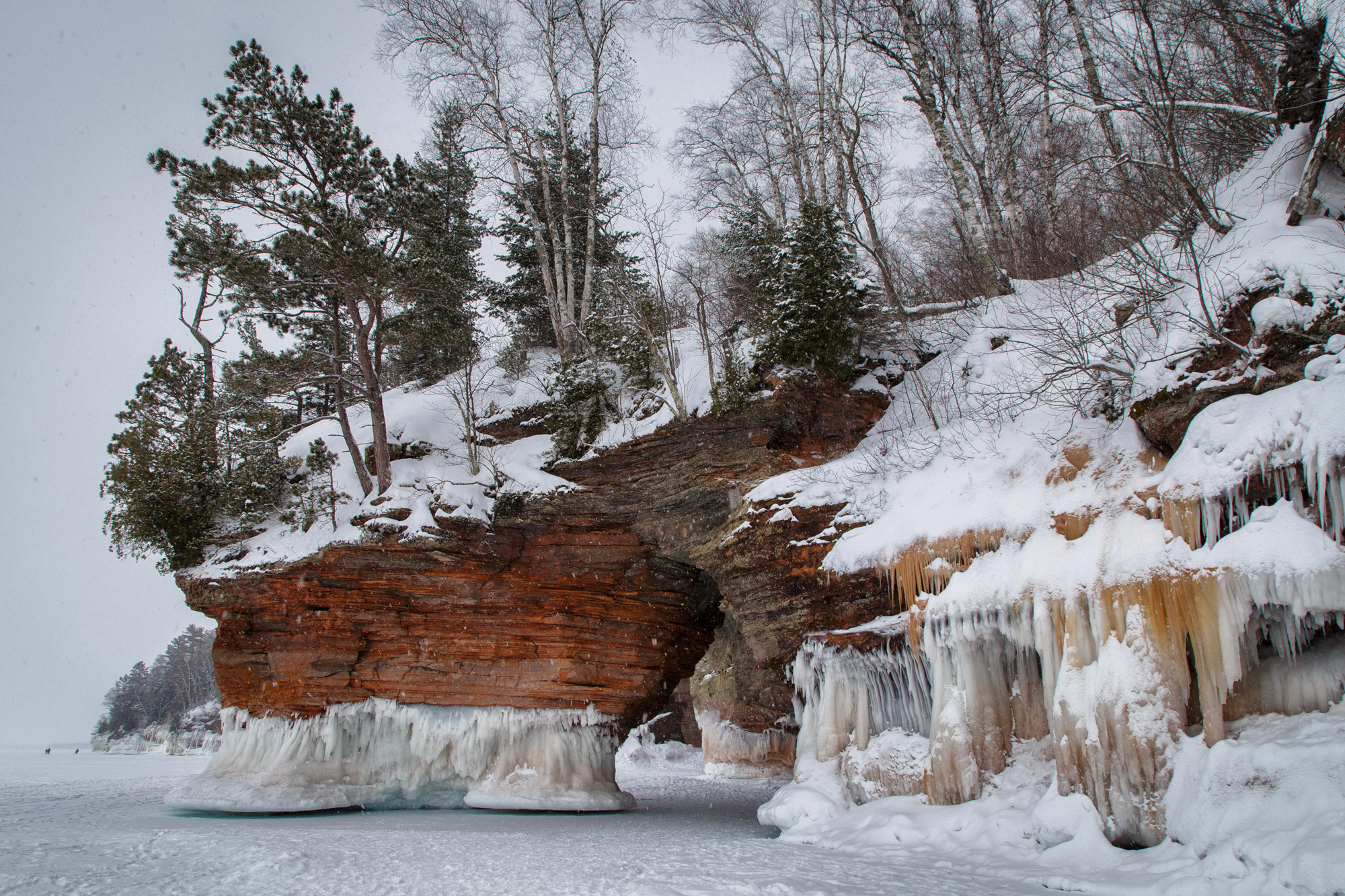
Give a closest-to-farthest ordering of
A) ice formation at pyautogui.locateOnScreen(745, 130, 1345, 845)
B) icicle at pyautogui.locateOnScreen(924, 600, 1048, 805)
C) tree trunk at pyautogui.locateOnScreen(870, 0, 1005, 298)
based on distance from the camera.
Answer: ice formation at pyautogui.locateOnScreen(745, 130, 1345, 845) < icicle at pyautogui.locateOnScreen(924, 600, 1048, 805) < tree trunk at pyautogui.locateOnScreen(870, 0, 1005, 298)

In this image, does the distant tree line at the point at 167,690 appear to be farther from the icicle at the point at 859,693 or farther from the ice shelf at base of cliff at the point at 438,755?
the icicle at the point at 859,693

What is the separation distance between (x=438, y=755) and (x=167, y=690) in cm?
5116

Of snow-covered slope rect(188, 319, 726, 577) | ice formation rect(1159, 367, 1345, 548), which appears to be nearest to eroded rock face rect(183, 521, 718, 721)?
snow-covered slope rect(188, 319, 726, 577)

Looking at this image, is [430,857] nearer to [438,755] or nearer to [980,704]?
[980,704]

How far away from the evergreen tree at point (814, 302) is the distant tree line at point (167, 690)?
50932 mm

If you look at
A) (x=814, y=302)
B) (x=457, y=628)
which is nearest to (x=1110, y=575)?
(x=814, y=302)

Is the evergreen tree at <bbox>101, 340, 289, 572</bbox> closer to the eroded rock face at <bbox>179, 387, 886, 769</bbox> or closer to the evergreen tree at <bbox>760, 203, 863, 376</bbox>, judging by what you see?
the eroded rock face at <bbox>179, 387, 886, 769</bbox>

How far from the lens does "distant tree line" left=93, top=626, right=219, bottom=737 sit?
48156 millimetres

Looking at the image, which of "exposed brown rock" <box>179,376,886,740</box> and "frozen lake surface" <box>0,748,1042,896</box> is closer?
"frozen lake surface" <box>0,748,1042,896</box>

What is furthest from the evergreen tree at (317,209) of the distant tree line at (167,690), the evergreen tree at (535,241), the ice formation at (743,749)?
the distant tree line at (167,690)

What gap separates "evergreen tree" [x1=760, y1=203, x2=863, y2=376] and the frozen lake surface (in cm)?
790

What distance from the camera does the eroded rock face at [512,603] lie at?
13.4 meters

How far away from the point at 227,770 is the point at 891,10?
21.4 metres

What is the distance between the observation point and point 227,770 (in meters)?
13.6
